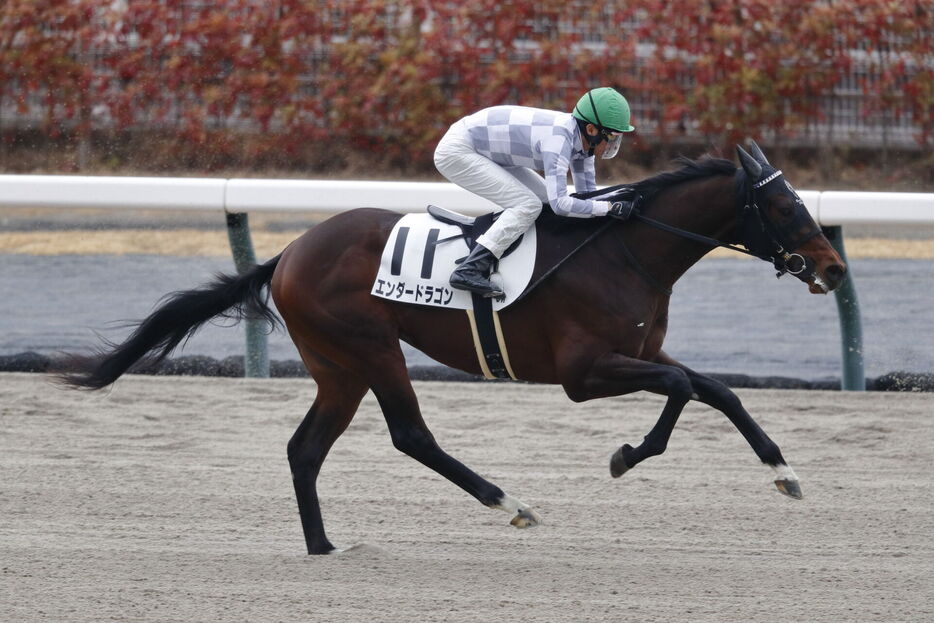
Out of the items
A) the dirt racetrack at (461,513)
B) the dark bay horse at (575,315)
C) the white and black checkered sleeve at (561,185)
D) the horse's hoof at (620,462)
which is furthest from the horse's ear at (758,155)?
the dirt racetrack at (461,513)

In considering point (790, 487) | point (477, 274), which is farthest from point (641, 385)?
point (477, 274)

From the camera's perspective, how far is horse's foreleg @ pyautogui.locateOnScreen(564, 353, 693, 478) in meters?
4.66

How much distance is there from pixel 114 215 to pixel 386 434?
2.55 m

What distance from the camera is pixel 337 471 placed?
6.12 m

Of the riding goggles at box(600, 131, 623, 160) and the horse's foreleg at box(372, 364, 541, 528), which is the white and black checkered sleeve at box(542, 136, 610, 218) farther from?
the horse's foreleg at box(372, 364, 541, 528)

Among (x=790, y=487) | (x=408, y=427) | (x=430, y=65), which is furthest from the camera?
(x=430, y=65)

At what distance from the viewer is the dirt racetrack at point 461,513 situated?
4133mm

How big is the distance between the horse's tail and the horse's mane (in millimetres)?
1437

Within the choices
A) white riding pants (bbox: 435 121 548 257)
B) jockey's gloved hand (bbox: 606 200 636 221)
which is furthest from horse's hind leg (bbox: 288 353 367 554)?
jockey's gloved hand (bbox: 606 200 636 221)

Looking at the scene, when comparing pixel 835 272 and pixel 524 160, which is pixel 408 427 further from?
pixel 835 272

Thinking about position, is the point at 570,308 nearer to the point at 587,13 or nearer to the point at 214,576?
the point at 214,576

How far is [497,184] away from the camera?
504 cm

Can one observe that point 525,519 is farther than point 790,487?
Yes

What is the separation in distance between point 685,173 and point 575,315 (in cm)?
66
